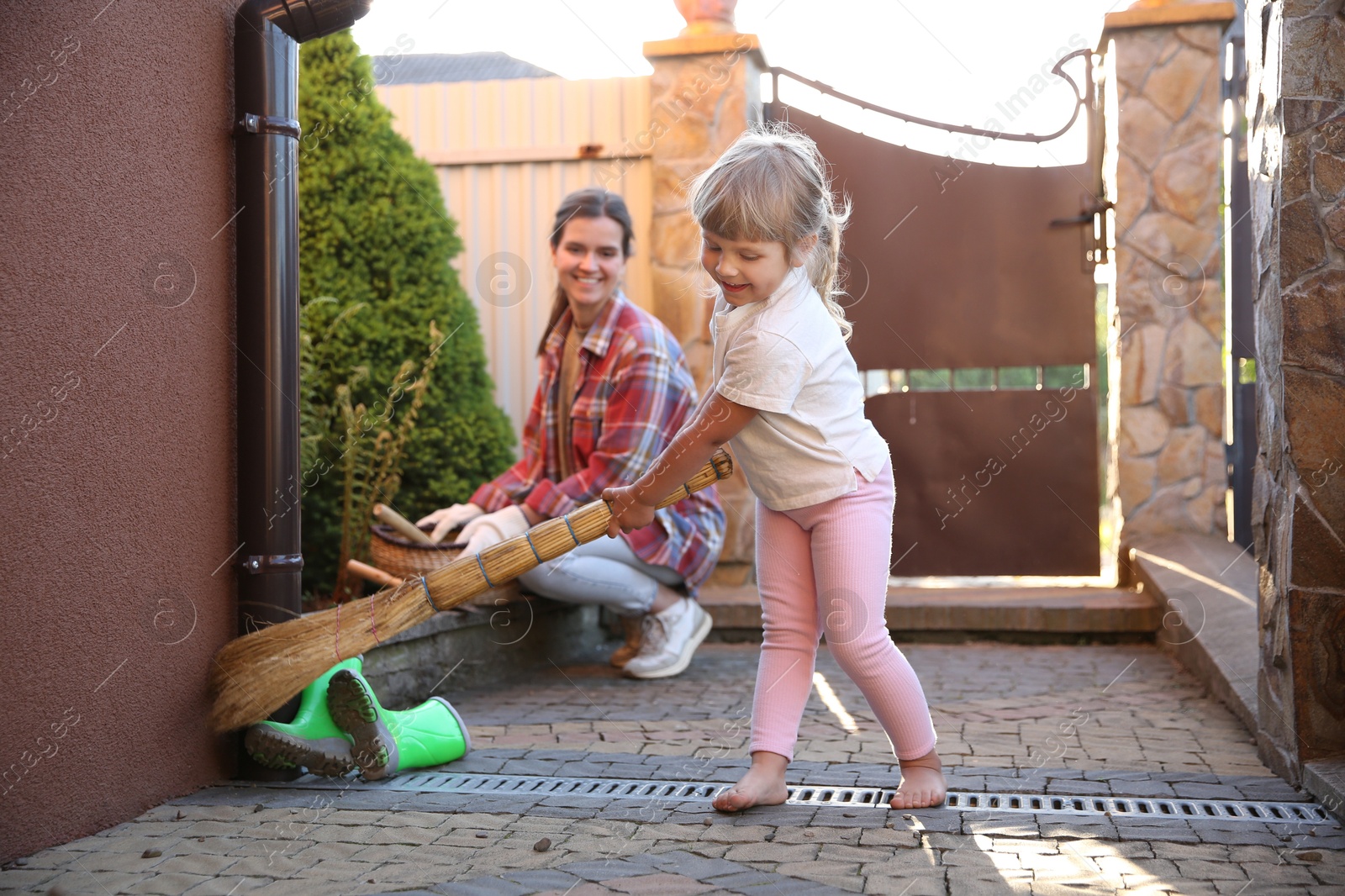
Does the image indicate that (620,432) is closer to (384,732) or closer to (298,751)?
(384,732)

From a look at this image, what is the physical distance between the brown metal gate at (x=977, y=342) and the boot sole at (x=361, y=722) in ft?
10.5

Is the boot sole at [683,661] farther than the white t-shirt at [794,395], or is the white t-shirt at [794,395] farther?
the boot sole at [683,661]

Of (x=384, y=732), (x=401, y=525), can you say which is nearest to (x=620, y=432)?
(x=401, y=525)

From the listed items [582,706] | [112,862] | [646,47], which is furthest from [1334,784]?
[646,47]

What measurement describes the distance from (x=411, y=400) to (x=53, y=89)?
104 inches

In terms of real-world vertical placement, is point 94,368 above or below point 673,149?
below

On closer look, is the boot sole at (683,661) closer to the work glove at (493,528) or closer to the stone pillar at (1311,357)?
the work glove at (493,528)

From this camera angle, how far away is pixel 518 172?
564 centimetres

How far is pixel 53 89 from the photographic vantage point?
233 cm

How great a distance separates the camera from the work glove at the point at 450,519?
4094mm

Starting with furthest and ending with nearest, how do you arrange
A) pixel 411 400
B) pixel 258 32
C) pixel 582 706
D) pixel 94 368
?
1. pixel 411 400
2. pixel 582 706
3. pixel 258 32
4. pixel 94 368

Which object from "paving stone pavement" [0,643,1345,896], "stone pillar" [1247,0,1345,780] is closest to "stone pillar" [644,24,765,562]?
"paving stone pavement" [0,643,1345,896]

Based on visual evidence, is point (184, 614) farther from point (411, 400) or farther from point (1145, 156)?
point (1145, 156)

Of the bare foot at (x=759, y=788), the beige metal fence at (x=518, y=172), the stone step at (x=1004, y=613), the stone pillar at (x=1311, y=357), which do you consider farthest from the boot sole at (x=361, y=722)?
the beige metal fence at (x=518, y=172)
